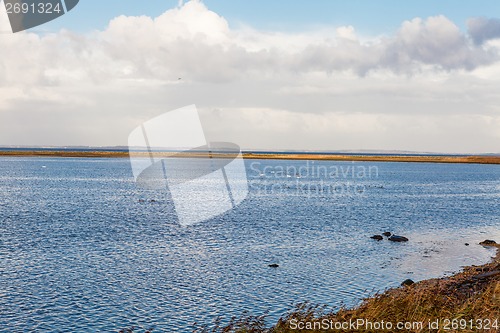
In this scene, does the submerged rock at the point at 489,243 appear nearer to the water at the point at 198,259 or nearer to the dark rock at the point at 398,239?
the water at the point at 198,259

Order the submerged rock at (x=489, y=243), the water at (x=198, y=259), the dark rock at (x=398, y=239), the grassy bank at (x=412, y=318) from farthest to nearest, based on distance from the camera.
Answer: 1. the dark rock at (x=398, y=239)
2. the submerged rock at (x=489, y=243)
3. the water at (x=198, y=259)
4. the grassy bank at (x=412, y=318)

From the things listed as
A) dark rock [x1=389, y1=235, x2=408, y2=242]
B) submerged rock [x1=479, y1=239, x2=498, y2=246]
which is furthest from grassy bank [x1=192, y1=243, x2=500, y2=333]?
submerged rock [x1=479, y1=239, x2=498, y2=246]

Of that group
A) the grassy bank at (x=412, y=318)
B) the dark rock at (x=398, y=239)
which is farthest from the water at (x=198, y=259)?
the grassy bank at (x=412, y=318)

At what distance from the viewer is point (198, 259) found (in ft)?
125

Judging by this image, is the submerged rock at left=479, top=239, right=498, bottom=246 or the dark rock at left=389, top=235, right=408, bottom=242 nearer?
the submerged rock at left=479, top=239, right=498, bottom=246

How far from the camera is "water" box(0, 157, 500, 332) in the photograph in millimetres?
26203

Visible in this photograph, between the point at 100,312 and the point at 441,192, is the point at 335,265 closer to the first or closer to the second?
the point at 100,312

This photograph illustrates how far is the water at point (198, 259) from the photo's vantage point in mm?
26203

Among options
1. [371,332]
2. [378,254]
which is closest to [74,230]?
[378,254]

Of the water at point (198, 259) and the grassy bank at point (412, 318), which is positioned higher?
the grassy bank at point (412, 318)

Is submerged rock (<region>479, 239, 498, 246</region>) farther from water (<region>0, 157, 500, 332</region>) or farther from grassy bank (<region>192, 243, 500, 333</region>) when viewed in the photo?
grassy bank (<region>192, 243, 500, 333</region>)

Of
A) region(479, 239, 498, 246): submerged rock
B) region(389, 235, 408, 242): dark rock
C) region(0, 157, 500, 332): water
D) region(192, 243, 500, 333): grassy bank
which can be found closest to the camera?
region(192, 243, 500, 333): grassy bank

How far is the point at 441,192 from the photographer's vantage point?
111875 millimetres

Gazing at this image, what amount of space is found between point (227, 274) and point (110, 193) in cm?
6652
